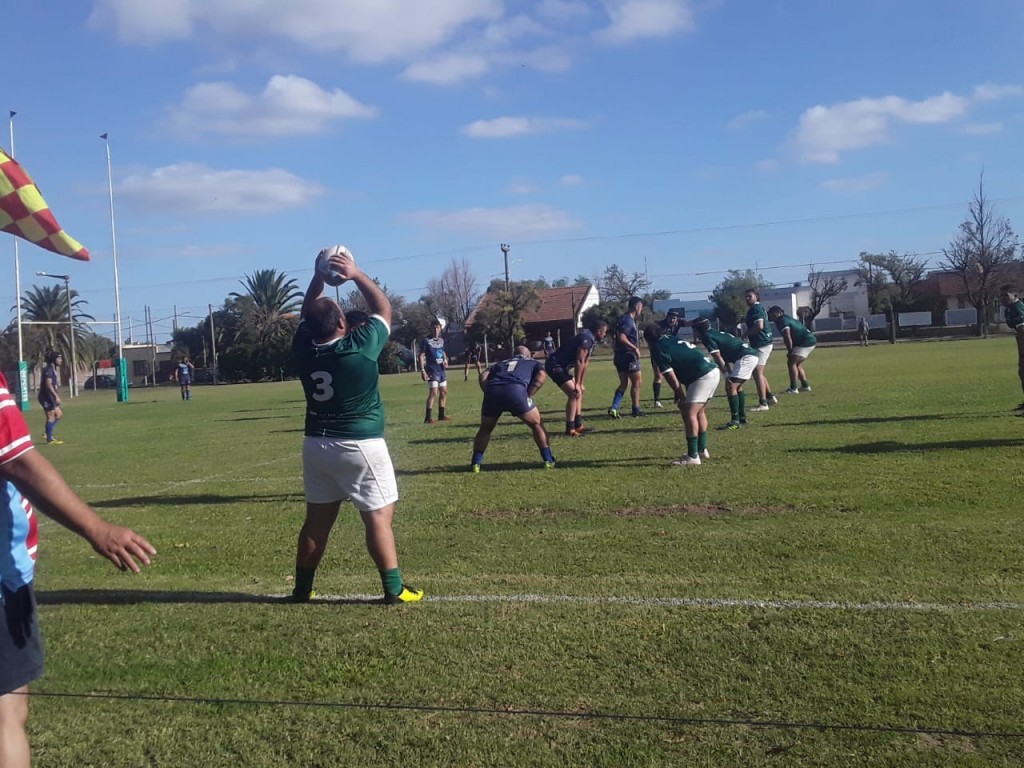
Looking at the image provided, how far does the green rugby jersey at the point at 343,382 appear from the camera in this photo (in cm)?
586

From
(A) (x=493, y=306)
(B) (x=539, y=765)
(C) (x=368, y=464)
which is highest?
(A) (x=493, y=306)

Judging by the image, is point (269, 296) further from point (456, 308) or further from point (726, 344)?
point (726, 344)

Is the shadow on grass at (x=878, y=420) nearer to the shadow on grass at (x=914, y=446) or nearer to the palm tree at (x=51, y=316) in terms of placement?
the shadow on grass at (x=914, y=446)

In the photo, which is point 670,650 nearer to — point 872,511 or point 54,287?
point 872,511

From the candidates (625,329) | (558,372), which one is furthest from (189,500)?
(625,329)

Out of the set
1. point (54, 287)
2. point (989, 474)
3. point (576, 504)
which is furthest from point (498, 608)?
point (54, 287)

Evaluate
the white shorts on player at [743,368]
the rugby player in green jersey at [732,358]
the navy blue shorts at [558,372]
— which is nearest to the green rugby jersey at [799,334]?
the rugby player in green jersey at [732,358]

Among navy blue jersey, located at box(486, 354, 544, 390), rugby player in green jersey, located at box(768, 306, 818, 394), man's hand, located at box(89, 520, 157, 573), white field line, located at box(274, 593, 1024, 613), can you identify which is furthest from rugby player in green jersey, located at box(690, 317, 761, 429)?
man's hand, located at box(89, 520, 157, 573)

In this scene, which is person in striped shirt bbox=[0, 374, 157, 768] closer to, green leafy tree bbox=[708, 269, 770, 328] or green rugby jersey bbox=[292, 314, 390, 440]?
green rugby jersey bbox=[292, 314, 390, 440]

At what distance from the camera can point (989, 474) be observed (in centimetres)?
946

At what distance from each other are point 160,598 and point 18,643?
12.2ft

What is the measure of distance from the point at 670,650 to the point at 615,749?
3.75 feet

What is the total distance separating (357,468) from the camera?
5.84m

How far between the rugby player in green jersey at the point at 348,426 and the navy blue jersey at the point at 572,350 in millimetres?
9367
